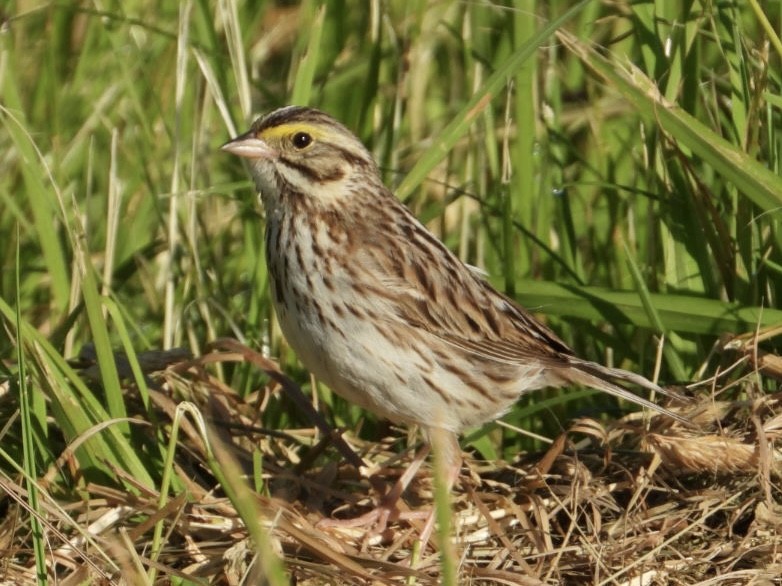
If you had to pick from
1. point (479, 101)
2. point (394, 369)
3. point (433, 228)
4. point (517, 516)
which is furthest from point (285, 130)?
point (433, 228)

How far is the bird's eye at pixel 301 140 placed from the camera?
4715 mm

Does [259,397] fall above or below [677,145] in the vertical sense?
below

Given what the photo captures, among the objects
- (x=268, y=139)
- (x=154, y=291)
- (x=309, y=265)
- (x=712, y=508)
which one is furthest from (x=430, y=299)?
(x=154, y=291)

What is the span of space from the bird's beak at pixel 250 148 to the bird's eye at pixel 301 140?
3.1 inches

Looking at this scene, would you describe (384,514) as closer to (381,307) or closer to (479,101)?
(381,307)

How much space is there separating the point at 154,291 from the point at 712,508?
8.31 ft

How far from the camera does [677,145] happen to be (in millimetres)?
4715

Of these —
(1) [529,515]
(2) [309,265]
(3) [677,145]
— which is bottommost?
(1) [529,515]

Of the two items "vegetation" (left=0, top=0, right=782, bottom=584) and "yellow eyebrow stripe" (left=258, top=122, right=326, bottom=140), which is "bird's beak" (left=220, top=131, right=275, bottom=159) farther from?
"vegetation" (left=0, top=0, right=782, bottom=584)

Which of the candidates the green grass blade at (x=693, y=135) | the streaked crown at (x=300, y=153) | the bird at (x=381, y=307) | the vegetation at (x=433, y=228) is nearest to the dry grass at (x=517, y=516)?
the vegetation at (x=433, y=228)

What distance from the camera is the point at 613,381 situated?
15.9ft

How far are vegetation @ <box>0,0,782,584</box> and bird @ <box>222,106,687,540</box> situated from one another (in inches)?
5.4

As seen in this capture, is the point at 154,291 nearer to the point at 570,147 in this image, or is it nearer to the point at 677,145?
the point at 570,147

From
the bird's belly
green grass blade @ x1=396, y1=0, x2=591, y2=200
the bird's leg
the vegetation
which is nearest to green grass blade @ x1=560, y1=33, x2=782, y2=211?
the vegetation
